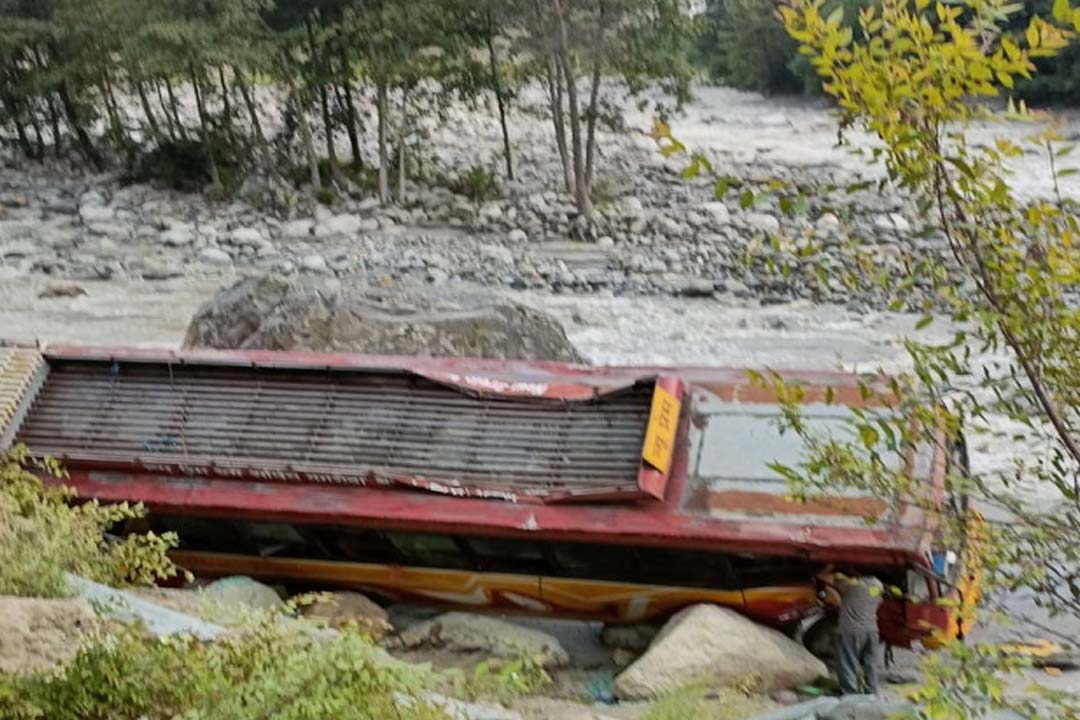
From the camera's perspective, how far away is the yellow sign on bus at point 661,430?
6355 mm

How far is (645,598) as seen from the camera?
641 centimetres

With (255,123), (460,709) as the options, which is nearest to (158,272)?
(255,123)

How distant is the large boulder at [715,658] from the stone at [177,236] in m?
15.0

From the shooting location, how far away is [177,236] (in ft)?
63.9

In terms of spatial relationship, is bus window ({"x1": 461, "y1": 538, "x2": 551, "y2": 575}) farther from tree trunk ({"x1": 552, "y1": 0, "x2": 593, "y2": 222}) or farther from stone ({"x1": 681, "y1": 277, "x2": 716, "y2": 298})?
tree trunk ({"x1": 552, "y1": 0, "x2": 593, "y2": 222})

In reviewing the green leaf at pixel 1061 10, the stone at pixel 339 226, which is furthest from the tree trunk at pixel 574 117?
the green leaf at pixel 1061 10

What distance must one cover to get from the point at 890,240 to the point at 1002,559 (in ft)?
51.3

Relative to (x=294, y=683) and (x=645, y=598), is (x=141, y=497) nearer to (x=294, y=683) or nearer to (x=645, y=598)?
(x=645, y=598)

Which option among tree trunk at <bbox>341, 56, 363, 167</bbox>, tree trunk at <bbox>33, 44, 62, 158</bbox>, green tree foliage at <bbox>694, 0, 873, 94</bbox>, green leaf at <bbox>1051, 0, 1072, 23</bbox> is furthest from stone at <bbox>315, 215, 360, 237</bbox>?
green leaf at <bbox>1051, 0, 1072, 23</bbox>

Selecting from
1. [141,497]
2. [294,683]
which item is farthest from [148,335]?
[294,683]

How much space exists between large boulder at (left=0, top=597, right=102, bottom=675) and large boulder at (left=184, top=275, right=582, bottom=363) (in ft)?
18.6

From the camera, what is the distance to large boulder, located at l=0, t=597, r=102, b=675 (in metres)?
3.49

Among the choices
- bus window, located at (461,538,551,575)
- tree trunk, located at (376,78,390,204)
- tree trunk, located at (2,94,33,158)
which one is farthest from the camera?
tree trunk, located at (2,94,33,158)

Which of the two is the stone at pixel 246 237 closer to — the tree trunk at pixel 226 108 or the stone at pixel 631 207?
the tree trunk at pixel 226 108
